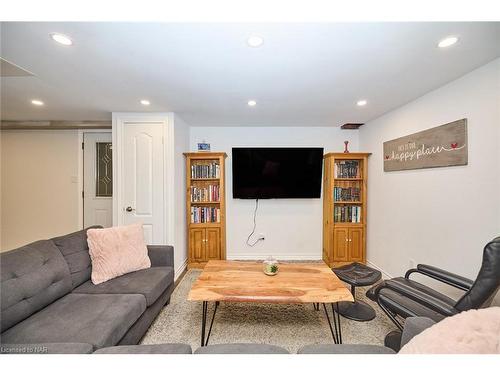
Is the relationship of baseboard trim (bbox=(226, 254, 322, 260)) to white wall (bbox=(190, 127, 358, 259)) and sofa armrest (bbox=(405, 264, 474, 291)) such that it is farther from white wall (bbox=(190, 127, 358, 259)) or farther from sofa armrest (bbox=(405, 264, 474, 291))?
sofa armrest (bbox=(405, 264, 474, 291))

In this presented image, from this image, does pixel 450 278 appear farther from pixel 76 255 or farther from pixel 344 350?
pixel 76 255

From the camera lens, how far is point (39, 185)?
3504mm

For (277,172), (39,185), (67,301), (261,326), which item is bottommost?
(261,326)

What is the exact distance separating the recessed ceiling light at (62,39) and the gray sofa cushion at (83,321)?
183 centimetres

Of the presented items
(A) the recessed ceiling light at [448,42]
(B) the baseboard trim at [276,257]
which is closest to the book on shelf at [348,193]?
(B) the baseboard trim at [276,257]

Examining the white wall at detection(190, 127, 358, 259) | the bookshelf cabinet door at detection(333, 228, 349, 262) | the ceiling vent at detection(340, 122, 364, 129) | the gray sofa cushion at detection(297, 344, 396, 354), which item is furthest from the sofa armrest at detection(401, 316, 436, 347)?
the ceiling vent at detection(340, 122, 364, 129)

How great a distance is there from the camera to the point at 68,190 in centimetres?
352

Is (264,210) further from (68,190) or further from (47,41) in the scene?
(68,190)

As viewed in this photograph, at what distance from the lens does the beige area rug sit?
1.73 meters

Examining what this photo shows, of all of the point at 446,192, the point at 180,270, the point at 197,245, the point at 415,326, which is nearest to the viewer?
the point at 415,326

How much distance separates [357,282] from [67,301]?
2.41 m

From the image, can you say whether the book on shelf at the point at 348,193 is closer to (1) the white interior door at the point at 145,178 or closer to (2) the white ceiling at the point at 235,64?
(2) the white ceiling at the point at 235,64

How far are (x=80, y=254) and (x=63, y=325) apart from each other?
717 mm

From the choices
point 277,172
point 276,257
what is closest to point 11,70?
point 277,172
